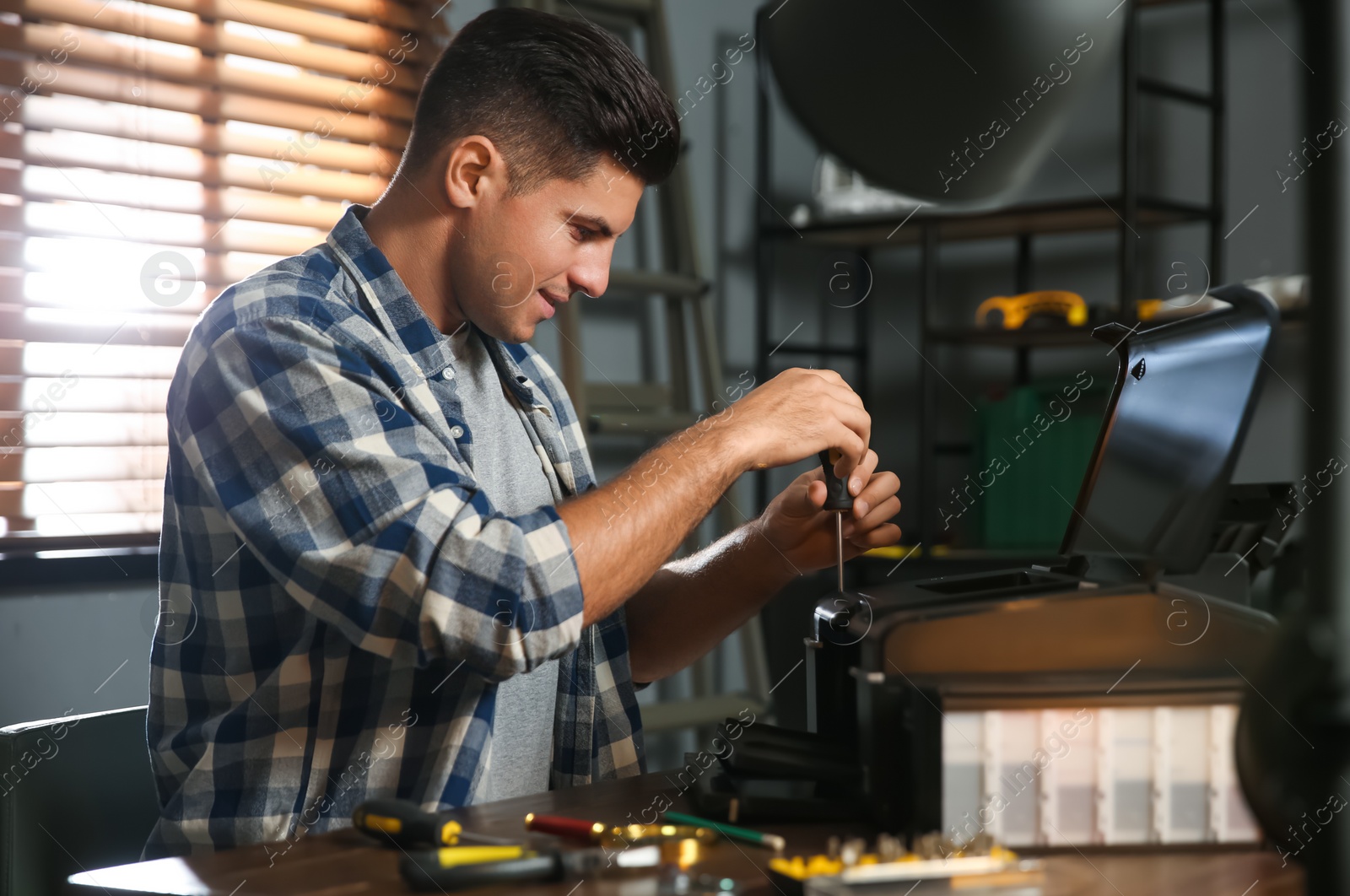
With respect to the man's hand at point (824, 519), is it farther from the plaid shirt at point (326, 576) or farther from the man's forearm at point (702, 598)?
the plaid shirt at point (326, 576)

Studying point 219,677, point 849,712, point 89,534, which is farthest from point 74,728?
point 89,534

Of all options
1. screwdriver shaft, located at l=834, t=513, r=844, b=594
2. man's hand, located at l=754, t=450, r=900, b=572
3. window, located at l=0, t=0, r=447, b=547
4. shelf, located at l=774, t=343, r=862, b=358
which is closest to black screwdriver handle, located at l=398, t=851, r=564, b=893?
screwdriver shaft, located at l=834, t=513, r=844, b=594

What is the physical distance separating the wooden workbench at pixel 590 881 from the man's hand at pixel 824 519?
40 cm

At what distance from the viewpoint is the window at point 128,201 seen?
64.4 inches

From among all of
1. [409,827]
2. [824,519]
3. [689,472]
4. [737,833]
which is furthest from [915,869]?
[824,519]

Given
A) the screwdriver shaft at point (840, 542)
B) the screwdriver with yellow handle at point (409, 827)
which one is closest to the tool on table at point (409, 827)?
the screwdriver with yellow handle at point (409, 827)

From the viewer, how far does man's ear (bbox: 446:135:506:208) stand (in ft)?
3.61

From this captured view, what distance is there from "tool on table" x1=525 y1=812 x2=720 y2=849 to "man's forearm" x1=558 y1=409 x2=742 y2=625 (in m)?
0.19

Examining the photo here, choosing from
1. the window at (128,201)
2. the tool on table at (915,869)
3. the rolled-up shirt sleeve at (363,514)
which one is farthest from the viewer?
the window at (128,201)

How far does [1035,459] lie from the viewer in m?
2.54

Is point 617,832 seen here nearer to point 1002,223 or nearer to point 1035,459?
point 1035,459

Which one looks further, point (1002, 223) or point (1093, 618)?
point (1002, 223)

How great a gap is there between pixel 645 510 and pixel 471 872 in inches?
15.1

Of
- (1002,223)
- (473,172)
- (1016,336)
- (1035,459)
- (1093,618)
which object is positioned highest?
(1002,223)
